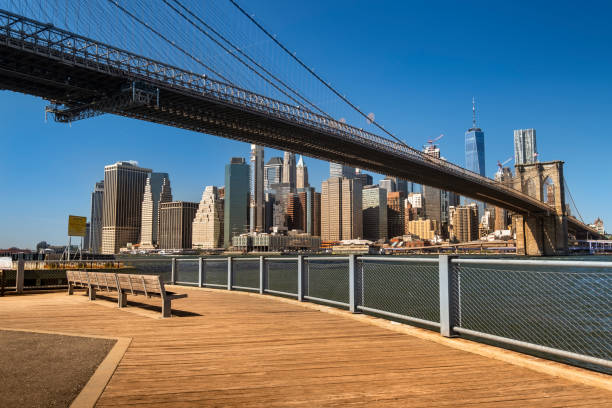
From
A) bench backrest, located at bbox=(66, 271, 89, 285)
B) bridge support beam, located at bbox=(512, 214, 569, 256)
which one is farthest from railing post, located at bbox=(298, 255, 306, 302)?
bridge support beam, located at bbox=(512, 214, 569, 256)

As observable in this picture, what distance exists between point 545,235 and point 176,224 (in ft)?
425

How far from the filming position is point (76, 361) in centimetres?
399

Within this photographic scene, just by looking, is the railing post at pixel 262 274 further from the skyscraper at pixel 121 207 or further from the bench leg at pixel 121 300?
the skyscraper at pixel 121 207

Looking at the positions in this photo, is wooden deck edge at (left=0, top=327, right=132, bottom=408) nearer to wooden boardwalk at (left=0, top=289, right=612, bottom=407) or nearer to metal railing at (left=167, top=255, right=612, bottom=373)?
wooden boardwalk at (left=0, top=289, right=612, bottom=407)

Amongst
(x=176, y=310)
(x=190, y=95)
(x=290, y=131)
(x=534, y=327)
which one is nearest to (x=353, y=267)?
(x=176, y=310)

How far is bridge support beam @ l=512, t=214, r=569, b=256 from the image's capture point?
70.2 m

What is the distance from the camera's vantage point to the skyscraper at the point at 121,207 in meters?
168

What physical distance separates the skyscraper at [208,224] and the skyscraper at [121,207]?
23371mm

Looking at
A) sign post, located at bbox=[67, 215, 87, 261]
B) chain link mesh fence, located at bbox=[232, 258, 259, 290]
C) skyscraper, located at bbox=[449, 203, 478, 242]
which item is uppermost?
skyscraper, located at bbox=[449, 203, 478, 242]

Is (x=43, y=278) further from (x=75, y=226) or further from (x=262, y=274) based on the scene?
(x=262, y=274)

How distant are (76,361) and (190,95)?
2977 centimetres

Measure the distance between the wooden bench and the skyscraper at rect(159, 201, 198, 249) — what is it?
162717mm

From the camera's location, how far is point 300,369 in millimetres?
3826

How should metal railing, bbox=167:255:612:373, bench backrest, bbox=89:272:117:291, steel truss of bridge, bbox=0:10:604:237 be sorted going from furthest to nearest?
steel truss of bridge, bbox=0:10:604:237 < bench backrest, bbox=89:272:117:291 < metal railing, bbox=167:255:612:373
